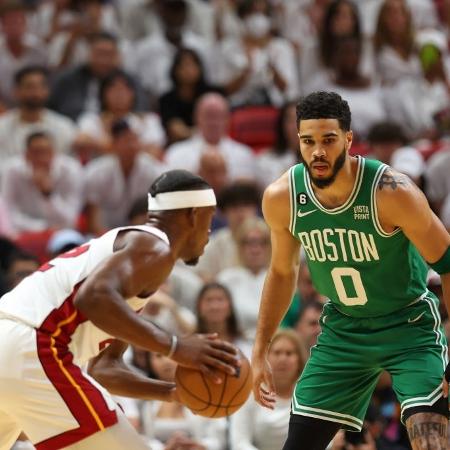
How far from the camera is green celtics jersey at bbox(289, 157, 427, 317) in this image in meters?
5.29

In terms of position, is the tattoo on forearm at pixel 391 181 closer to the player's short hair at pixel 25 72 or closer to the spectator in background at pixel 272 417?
the spectator in background at pixel 272 417

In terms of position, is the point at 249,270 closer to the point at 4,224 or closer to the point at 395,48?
the point at 4,224

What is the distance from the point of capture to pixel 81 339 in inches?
197

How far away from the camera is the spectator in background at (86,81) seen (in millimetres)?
11969

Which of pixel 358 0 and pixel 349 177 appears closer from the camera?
pixel 349 177

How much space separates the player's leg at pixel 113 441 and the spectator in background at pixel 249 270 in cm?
460

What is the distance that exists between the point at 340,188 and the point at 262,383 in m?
1.13

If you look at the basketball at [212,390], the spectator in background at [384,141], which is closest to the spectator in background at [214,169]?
the spectator in background at [384,141]

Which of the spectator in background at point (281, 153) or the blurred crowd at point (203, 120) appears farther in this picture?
the spectator in background at point (281, 153)

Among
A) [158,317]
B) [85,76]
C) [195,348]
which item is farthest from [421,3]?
[195,348]

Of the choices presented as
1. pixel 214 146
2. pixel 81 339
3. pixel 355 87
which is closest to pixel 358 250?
pixel 81 339

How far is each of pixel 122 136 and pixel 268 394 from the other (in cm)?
550

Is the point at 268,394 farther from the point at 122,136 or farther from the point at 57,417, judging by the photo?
the point at 122,136

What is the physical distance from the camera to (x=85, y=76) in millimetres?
11984
